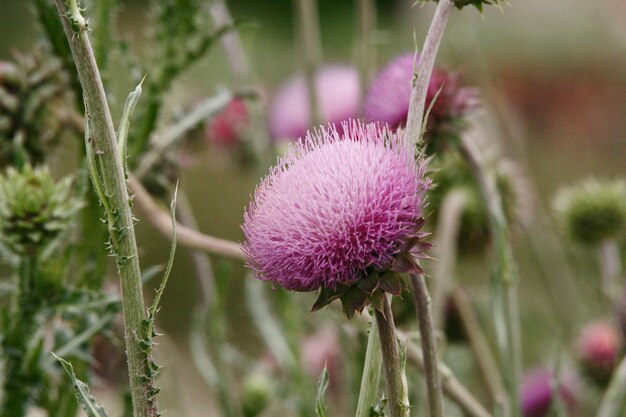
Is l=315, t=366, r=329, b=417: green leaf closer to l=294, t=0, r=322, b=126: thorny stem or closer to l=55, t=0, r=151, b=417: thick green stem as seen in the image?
l=55, t=0, r=151, b=417: thick green stem

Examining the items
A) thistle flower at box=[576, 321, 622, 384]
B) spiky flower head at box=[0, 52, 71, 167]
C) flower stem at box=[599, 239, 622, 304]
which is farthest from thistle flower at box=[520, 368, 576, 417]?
spiky flower head at box=[0, 52, 71, 167]

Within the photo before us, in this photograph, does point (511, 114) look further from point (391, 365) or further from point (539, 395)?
point (391, 365)

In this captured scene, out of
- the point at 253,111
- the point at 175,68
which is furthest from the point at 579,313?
the point at 175,68

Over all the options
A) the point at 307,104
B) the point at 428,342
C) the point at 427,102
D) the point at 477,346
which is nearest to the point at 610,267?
the point at 477,346

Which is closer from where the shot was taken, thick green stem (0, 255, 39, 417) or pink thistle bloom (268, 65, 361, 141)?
thick green stem (0, 255, 39, 417)

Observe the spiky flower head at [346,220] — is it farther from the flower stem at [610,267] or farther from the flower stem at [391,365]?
the flower stem at [610,267]

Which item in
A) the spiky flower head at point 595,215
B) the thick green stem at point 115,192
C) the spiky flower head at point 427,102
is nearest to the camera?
the thick green stem at point 115,192

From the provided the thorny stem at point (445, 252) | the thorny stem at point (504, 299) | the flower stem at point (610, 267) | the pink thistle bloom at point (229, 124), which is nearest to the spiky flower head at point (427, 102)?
the thorny stem at point (504, 299)
